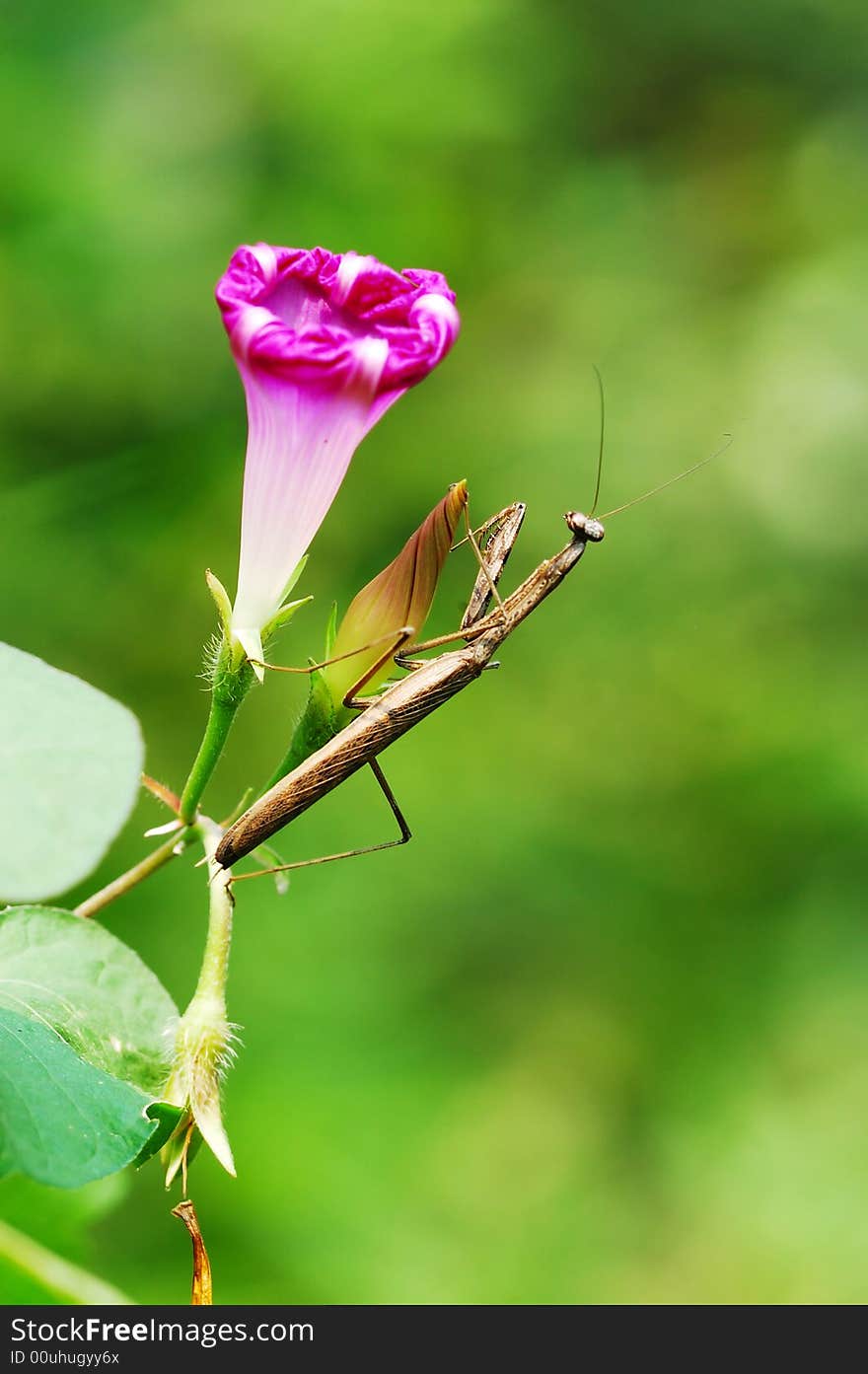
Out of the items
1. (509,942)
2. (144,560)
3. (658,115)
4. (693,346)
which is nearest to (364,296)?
(144,560)

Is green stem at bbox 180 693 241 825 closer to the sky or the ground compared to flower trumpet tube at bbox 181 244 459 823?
closer to the ground

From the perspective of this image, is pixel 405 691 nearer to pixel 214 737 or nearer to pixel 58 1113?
pixel 214 737

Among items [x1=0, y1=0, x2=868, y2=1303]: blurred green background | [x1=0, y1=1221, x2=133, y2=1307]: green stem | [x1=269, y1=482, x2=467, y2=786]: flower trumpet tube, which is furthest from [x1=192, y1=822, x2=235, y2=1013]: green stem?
[x1=0, y1=0, x2=868, y2=1303]: blurred green background

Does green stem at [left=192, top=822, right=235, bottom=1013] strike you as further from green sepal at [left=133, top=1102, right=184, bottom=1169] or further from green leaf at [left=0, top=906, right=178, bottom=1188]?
green sepal at [left=133, top=1102, right=184, bottom=1169]

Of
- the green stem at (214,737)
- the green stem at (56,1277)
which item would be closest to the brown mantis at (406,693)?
the green stem at (214,737)

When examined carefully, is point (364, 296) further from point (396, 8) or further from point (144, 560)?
point (396, 8)

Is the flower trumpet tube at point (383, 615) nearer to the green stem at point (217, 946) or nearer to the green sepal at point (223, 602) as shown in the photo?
the green sepal at point (223, 602)

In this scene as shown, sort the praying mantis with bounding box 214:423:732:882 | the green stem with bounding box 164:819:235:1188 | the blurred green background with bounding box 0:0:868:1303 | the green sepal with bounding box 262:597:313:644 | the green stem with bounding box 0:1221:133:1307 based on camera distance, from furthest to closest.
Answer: the blurred green background with bounding box 0:0:868:1303 < the praying mantis with bounding box 214:423:732:882 < the green sepal with bounding box 262:597:313:644 < the green stem with bounding box 164:819:235:1188 < the green stem with bounding box 0:1221:133:1307

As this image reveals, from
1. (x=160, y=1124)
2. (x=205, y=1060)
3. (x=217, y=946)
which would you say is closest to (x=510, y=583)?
(x=217, y=946)
